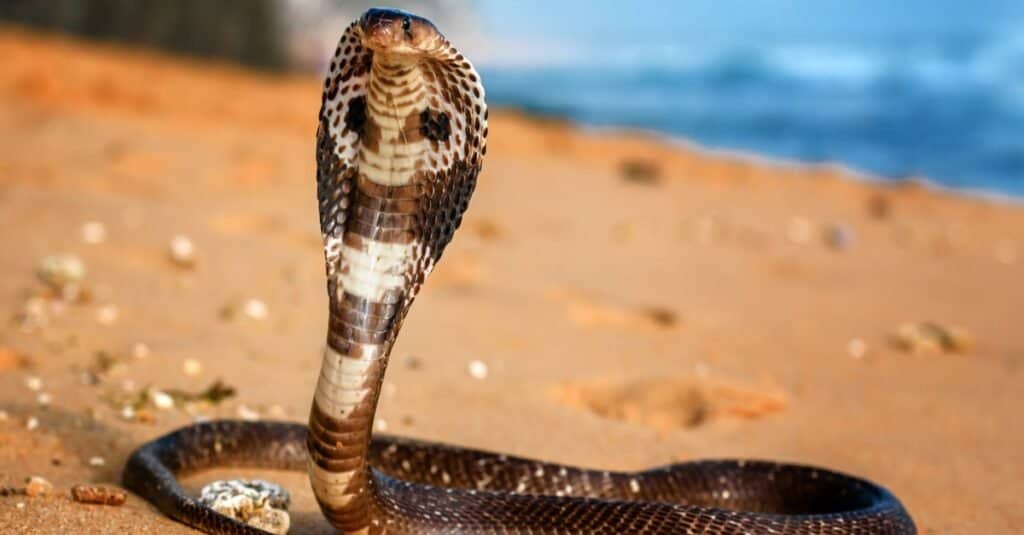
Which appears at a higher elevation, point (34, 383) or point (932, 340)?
point (932, 340)

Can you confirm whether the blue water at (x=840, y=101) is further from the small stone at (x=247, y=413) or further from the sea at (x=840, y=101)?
the small stone at (x=247, y=413)

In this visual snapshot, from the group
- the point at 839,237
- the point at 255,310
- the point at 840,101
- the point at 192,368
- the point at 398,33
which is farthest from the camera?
the point at 840,101

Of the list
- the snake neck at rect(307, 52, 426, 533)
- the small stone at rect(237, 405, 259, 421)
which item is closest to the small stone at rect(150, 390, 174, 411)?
Answer: the small stone at rect(237, 405, 259, 421)

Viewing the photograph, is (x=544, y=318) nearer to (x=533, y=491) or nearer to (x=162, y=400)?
(x=162, y=400)

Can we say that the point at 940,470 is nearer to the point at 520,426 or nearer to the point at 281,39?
the point at 520,426

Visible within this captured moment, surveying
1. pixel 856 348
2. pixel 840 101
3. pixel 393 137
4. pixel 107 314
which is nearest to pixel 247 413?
pixel 107 314

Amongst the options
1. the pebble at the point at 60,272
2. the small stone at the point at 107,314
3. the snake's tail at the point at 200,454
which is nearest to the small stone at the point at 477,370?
the snake's tail at the point at 200,454

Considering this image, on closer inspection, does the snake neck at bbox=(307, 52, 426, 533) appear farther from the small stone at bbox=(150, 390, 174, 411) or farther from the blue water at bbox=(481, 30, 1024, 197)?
the blue water at bbox=(481, 30, 1024, 197)

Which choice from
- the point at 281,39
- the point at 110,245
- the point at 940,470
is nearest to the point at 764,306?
the point at 940,470
